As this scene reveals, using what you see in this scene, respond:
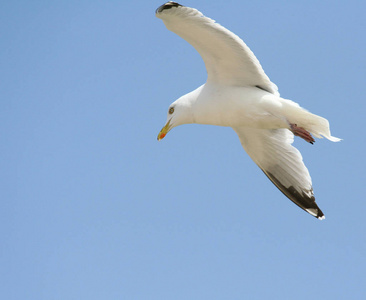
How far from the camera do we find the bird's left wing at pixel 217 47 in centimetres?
775

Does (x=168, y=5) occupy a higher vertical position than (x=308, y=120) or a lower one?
higher

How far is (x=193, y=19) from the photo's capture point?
781cm

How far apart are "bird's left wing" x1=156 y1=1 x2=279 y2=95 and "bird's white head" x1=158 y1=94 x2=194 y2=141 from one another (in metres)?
0.44

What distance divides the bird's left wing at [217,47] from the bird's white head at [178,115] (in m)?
0.44

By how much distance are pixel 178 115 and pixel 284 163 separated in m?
1.73

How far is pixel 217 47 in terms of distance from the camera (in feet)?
27.3

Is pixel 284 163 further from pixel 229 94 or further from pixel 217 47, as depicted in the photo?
pixel 217 47

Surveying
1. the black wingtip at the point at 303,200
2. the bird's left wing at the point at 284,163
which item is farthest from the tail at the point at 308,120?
the black wingtip at the point at 303,200

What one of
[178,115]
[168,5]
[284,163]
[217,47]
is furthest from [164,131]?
[168,5]

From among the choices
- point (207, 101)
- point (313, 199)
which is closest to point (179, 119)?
point (207, 101)

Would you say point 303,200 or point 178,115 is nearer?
point 178,115

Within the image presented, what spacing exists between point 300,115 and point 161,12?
2.09 metres

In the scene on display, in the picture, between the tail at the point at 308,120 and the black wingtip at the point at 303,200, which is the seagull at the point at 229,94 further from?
the black wingtip at the point at 303,200

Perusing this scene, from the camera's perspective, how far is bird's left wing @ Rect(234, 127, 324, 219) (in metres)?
9.65
